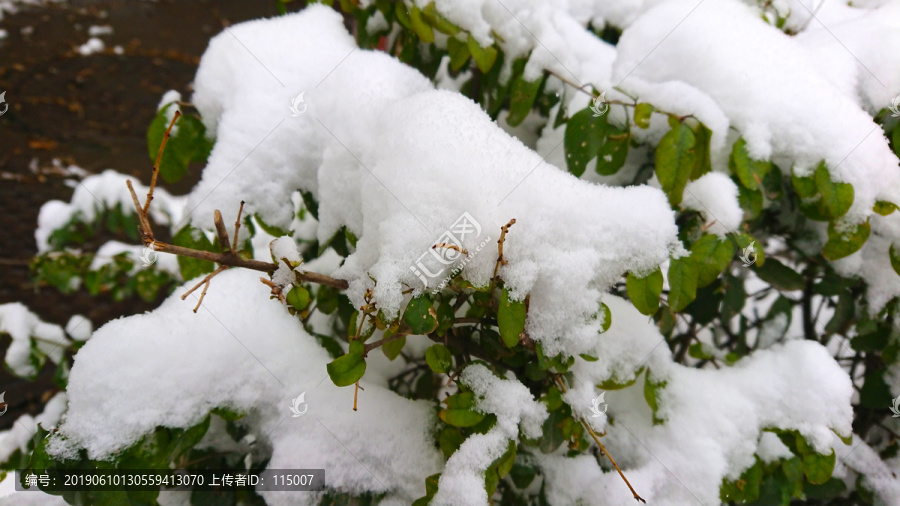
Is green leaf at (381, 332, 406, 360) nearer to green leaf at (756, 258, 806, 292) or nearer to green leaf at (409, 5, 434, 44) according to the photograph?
green leaf at (409, 5, 434, 44)

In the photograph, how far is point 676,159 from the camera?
84 cm

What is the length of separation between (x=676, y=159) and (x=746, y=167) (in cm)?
12

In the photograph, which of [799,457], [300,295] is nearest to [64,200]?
[300,295]

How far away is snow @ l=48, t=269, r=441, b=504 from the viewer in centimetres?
76

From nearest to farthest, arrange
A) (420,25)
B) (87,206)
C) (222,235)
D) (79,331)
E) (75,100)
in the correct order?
(222,235)
(420,25)
(79,331)
(87,206)
(75,100)

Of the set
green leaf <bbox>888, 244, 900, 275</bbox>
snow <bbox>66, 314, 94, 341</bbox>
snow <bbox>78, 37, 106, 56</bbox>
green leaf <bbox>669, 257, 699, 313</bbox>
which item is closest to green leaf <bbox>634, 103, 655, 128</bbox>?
green leaf <bbox>669, 257, 699, 313</bbox>

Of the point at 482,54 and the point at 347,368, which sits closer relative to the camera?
the point at 347,368

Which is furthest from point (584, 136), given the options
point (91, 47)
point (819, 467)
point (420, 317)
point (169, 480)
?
point (91, 47)

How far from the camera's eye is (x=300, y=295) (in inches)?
27.9

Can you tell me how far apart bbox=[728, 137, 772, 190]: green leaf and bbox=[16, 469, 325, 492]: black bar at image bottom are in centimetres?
86

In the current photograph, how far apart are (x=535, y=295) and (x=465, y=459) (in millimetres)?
262

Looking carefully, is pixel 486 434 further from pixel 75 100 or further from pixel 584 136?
pixel 75 100

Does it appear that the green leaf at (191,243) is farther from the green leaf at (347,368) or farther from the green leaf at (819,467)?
the green leaf at (819,467)

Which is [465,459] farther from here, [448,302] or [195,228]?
[195,228]
